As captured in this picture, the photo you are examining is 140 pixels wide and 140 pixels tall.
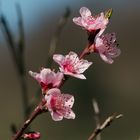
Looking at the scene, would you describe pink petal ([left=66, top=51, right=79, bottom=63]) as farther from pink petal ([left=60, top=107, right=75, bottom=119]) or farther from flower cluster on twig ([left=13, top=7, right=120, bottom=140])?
pink petal ([left=60, top=107, right=75, bottom=119])

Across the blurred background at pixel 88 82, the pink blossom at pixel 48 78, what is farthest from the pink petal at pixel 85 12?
the blurred background at pixel 88 82

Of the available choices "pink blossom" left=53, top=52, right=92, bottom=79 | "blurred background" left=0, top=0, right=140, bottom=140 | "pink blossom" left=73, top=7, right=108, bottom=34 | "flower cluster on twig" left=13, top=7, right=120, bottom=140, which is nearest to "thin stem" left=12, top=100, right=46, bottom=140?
"flower cluster on twig" left=13, top=7, right=120, bottom=140

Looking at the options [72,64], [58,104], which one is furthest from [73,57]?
[58,104]

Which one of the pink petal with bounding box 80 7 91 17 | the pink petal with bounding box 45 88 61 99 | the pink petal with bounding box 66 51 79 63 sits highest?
the pink petal with bounding box 80 7 91 17

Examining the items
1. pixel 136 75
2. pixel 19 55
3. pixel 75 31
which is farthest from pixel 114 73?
pixel 19 55

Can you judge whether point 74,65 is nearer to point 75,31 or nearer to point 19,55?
point 19,55

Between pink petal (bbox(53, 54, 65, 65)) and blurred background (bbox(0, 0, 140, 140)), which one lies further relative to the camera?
blurred background (bbox(0, 0, 140, 140))

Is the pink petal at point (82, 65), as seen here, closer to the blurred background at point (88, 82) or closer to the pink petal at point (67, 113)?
the pink petal at point (67, 113)
